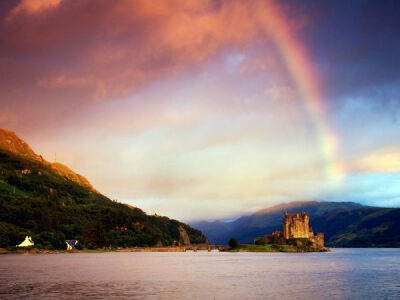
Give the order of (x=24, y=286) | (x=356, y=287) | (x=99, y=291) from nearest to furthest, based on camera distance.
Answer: (x=99, y=291) → (x=24, y=286) → (x=356, y=287)

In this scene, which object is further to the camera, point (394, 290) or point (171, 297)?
point (394, 290)

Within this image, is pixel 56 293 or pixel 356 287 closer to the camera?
pixel 56 293

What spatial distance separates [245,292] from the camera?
86.1m

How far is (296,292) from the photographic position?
3425 inches

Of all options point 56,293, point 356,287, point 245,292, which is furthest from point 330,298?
point 56,293

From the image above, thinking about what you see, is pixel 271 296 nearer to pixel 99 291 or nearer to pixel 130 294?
pixel 130 294

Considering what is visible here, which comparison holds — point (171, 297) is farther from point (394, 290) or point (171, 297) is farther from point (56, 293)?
point (394, 290)

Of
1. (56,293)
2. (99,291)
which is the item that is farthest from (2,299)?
(99,291)

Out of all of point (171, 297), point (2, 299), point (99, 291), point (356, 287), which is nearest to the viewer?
point (2, 299)

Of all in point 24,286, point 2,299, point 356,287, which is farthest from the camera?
point 356,287

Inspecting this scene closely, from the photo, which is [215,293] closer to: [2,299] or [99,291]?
[99,291]

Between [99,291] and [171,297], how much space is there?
15384 millimetres

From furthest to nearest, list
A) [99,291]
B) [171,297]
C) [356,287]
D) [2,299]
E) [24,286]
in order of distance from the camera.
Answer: [356,287] → [24,286] → [99,291] → [171,297] → [2,299]

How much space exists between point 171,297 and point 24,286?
32866 mm
